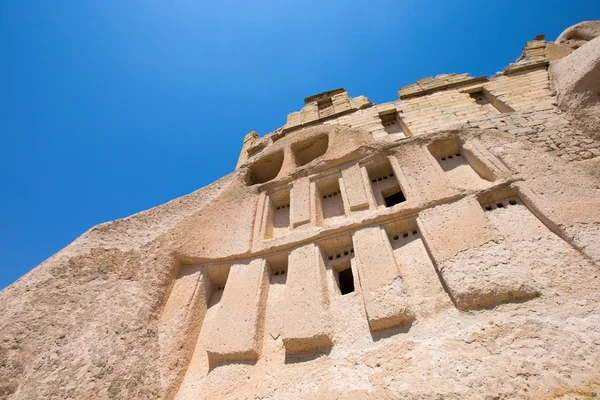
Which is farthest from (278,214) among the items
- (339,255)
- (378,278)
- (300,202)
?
(378,278)

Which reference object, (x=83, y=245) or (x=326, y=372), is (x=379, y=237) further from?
(x=83, y=245)

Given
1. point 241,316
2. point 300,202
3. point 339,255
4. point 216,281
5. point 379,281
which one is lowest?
point 241,316

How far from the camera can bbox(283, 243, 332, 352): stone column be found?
3.83 metres

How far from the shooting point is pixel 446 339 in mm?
3170

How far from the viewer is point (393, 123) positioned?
8.66 m

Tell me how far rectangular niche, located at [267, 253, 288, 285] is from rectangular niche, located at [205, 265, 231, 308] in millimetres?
706

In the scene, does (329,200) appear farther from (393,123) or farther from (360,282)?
(393,123)

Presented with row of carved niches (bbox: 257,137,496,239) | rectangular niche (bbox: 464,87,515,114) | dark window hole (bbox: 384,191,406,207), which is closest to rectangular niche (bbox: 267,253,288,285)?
row of carved niches (bbox: 257,137,496,239)

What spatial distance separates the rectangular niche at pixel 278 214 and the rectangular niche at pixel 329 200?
690mm

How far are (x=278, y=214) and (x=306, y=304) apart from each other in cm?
287

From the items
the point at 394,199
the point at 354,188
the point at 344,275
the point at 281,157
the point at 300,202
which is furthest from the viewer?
the point at 281,157

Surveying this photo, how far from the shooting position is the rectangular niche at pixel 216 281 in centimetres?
541

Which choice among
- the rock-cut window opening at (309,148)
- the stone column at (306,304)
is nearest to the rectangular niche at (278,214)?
the stone column at (306,304)

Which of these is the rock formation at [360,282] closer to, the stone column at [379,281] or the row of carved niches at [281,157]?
the stone column at [379,281]
